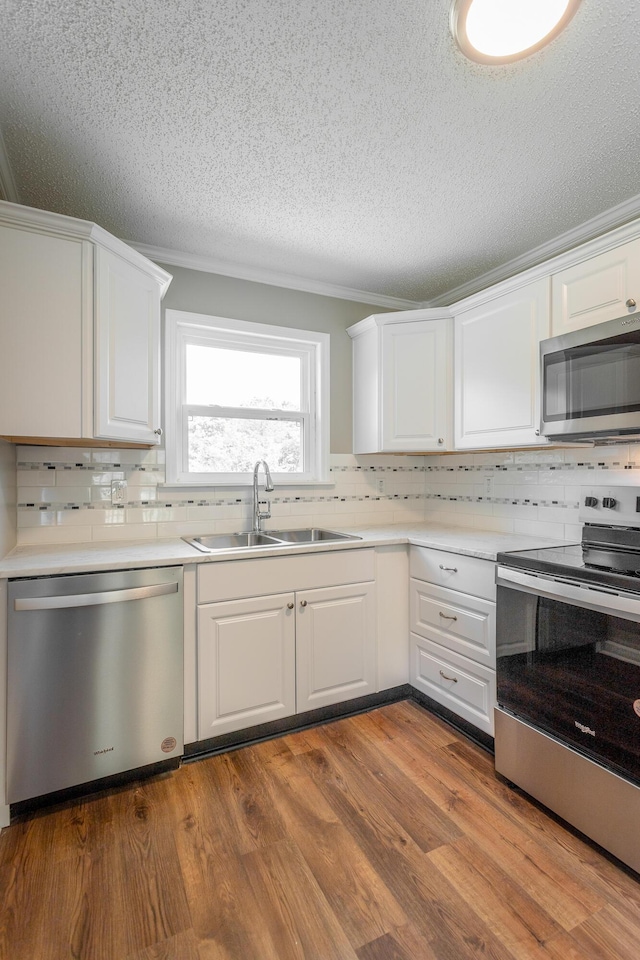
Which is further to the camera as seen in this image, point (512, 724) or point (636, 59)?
point (512, 724)

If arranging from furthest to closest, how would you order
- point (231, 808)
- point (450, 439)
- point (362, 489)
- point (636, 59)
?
point (362, 489) < point (450, 439) < point (231, 808) < point (636, 59)

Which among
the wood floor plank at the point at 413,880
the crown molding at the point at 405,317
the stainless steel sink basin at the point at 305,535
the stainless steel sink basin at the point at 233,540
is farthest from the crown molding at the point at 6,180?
the wood floor plank at the point at 413,880

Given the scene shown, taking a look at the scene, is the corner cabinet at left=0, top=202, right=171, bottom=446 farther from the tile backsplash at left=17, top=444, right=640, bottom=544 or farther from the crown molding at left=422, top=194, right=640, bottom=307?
the crown molding at left=422, top=194, right=640, bottom=307

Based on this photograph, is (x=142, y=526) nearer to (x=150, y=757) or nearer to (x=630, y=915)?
(x=150, y=757)

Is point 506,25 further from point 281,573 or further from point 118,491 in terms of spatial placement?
point 118,491

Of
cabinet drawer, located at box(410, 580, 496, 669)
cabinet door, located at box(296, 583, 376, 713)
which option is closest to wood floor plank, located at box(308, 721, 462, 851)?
cabinet door, located at box(296, 583, 376, 713)

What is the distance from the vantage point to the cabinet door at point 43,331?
1792 mm

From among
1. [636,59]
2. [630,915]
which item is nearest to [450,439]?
[636,59]

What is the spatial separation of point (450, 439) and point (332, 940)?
88.0 inches

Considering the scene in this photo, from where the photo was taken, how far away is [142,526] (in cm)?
253

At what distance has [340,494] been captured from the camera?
3117 millimetres

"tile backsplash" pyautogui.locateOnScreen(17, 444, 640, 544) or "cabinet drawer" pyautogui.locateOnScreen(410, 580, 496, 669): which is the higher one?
"tile backsplash" pyautogui.locateOnScreen(17, 444, 640, 544)

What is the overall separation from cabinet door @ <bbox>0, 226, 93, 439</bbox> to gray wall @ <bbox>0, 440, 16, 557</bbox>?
0.23 meters

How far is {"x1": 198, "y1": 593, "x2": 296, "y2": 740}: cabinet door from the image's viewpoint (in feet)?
6.80
